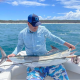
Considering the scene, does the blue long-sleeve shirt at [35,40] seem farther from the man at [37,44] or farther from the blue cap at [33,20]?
the blue cap at [33,20]

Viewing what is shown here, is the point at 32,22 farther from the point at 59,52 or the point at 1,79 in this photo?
the point at 1,79

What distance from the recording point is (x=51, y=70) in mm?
1865

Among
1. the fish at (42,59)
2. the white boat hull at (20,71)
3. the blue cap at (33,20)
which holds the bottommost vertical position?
the white boat hull at (20,71)

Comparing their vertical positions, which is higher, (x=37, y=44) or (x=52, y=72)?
(x=37, y=44)

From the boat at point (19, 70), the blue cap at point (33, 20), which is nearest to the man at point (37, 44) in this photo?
the blue cap at point (33, 20)

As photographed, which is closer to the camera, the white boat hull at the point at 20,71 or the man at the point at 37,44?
the man at the point at 37,44

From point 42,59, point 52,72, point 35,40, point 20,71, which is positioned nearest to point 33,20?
point 35,40

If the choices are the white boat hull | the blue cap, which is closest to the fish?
the white boat hull

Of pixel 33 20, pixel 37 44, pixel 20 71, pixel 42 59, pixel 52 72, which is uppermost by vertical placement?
pixel 33 20

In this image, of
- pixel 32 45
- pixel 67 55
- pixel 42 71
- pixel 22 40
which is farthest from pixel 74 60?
pixel 22 40

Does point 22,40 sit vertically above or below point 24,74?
above

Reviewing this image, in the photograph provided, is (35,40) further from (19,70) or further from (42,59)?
(19,70)

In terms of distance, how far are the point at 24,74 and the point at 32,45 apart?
2.30ft

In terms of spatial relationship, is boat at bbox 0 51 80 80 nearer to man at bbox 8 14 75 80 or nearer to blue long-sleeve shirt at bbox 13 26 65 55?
man at bbox 8 14 75 80
